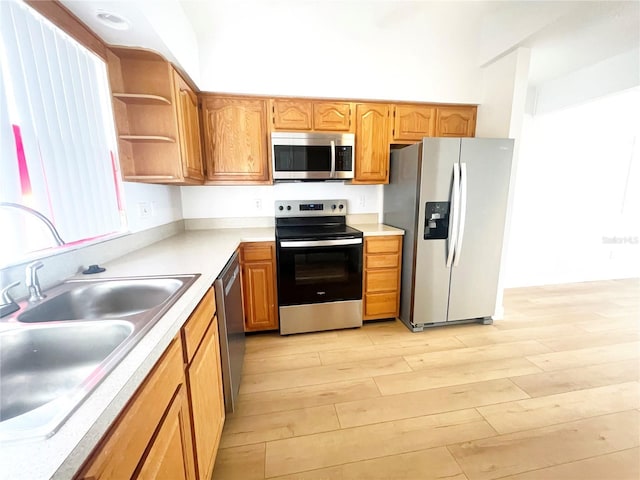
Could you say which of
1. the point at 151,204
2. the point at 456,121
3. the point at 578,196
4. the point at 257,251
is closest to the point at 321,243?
the point at 257,251

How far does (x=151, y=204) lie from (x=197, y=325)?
1372mm

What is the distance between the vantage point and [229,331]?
1.53 metres

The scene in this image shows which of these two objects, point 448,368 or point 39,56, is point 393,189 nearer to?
point 448,368

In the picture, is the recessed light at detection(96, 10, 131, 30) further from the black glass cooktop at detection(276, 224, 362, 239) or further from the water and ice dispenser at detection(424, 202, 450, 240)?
the water and ice dispenser at detection(424, 202, 450, 240)

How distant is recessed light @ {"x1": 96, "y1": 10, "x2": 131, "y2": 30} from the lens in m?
1.29

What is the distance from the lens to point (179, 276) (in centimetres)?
121

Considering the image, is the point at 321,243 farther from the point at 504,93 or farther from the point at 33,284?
the point at 504,93

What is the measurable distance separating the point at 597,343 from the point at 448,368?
1.43 m

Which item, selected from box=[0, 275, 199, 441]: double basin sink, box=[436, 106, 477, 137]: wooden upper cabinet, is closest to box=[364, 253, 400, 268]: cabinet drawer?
box=[436, 106, 477, 137]: wooden upper cabinet

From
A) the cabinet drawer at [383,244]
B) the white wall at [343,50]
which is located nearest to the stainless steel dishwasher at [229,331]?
the cabinet drawer at [383,244]

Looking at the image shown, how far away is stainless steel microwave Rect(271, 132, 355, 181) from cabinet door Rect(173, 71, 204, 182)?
2.01ft

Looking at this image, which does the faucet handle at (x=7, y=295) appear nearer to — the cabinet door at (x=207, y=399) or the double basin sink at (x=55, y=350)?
the double basin sink at (x=55, y=350)

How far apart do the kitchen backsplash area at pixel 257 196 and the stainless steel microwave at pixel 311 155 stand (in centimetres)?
34

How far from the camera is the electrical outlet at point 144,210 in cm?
188
